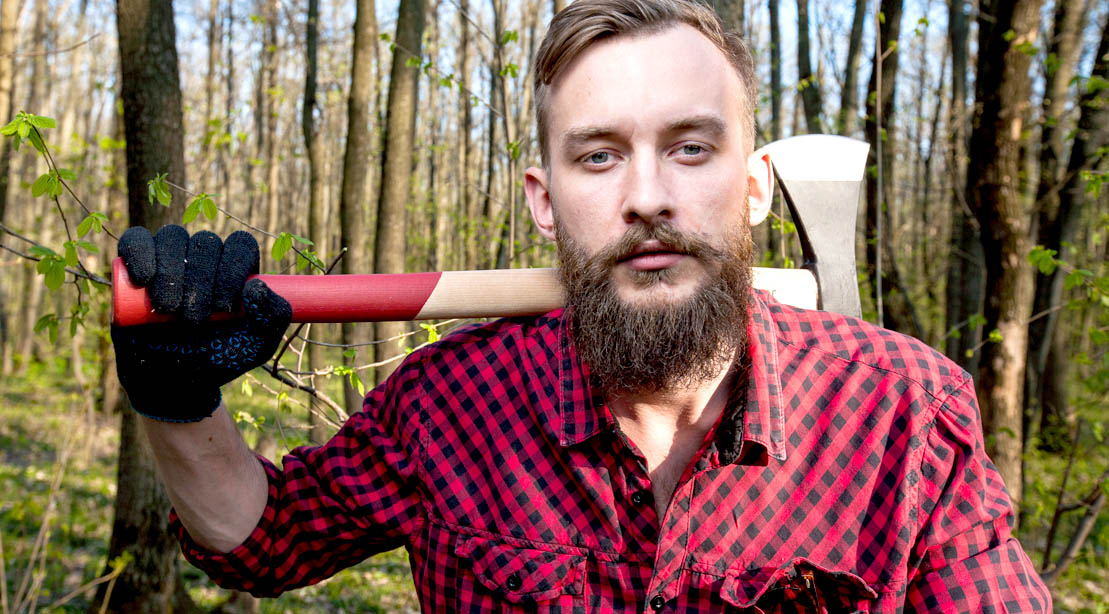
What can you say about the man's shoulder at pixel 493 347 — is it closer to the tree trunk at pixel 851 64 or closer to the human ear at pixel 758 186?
the human ear at pixel 758 186

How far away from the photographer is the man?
158 cm

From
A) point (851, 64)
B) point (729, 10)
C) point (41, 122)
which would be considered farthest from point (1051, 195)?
point (41, 122)

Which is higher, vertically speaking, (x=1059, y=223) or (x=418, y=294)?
(x=1059, y=223)

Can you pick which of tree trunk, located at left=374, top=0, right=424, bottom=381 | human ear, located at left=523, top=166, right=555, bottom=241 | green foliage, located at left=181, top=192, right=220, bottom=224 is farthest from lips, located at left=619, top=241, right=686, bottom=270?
tree trunk, located at left=374, top=0, right=424, bottom=381

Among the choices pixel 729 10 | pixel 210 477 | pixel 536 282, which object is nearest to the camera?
pixel 210 477

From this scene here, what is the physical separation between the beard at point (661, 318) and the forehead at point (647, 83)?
26 centimetres

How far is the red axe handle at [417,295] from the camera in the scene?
1.77 metres

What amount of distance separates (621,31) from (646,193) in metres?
0.39

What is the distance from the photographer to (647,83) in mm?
1733

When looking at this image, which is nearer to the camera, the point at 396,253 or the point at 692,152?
the point at 692,152

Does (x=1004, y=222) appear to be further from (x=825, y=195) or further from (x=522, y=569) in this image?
(x=522, y=569)

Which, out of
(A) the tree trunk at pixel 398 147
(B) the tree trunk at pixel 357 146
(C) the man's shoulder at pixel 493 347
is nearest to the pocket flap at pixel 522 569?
(C) the man's shoulder at pixel 493 347

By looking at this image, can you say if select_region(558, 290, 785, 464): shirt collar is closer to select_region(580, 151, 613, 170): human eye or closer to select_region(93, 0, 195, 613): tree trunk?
select_region(580, 151, 613, 170): human eye

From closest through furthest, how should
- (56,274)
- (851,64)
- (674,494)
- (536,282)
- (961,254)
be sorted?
(674,494)
(536,282)
(56,274)
(961,254)
(851,64)
